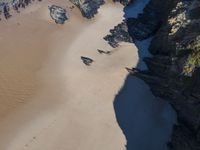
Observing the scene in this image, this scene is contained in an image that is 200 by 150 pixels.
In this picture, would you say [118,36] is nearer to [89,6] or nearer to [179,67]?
[89,6]

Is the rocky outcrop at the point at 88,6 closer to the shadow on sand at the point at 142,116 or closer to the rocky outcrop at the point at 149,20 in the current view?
the rocky outcrop at the point at 149,20

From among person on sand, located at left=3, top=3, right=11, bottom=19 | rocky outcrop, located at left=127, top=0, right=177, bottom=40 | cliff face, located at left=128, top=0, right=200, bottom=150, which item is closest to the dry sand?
person on sand, located at left=3, top=3, right=11, bottom=19

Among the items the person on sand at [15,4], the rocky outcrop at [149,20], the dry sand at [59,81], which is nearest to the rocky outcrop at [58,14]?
the dry sand at [59,81]

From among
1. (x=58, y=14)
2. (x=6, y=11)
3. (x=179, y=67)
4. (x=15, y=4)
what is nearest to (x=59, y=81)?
(x=58, y=14)

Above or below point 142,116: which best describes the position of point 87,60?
above

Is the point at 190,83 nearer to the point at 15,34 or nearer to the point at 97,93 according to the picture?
the point at 97,93

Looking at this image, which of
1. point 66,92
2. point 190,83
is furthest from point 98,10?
point 190,83
